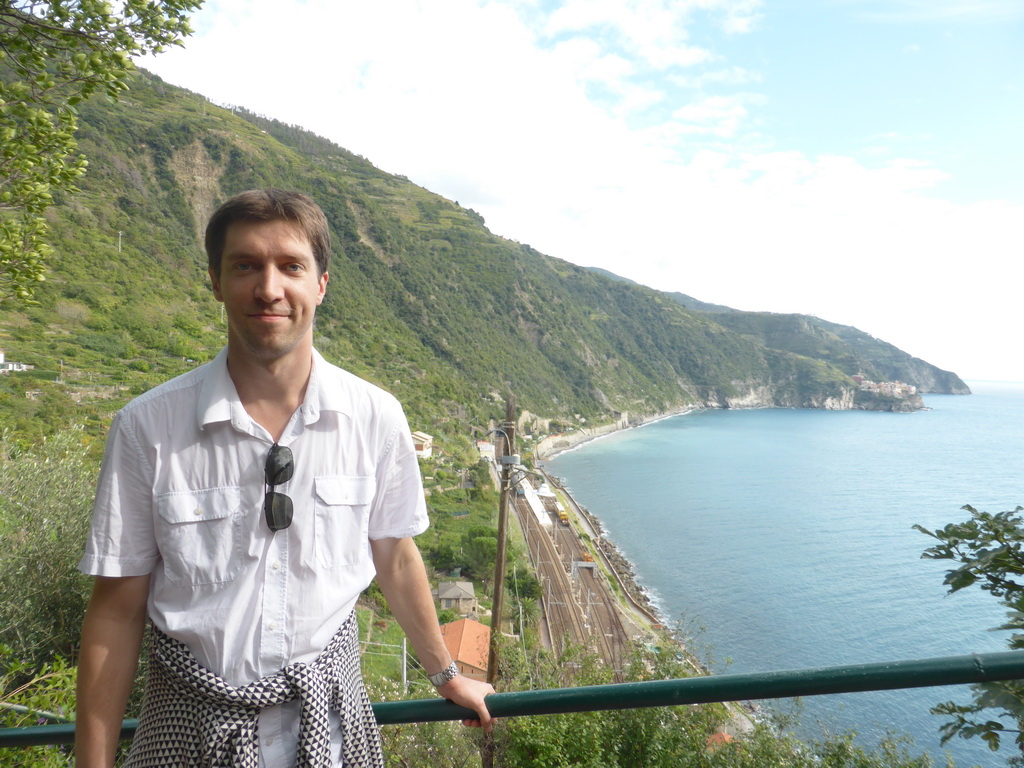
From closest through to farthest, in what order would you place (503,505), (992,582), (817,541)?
(992,582)
(503,505)
(817,541)

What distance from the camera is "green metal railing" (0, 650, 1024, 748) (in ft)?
2.93

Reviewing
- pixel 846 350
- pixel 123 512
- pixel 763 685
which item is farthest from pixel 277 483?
pixel 846 350

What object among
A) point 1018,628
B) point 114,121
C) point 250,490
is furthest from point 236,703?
point 114,121

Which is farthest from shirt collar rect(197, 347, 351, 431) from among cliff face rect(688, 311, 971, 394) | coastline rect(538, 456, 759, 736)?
cliff face rect(688, 311, 971, 394)

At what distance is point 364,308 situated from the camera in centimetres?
5009

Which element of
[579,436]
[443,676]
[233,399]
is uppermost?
[233,399]

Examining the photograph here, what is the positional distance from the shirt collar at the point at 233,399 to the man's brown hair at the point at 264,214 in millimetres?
176

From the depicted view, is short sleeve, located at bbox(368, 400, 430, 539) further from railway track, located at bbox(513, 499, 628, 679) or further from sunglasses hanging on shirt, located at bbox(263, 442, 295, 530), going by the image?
railway track, located at bbox(513, 499, 628, 679)

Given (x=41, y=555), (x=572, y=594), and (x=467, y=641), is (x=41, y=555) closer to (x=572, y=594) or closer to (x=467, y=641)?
(x=467, y=641)

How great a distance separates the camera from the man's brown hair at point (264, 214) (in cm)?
95

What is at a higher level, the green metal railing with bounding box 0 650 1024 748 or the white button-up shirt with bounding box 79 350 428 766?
the white button-up shirt with bounding box 79 350 428 766

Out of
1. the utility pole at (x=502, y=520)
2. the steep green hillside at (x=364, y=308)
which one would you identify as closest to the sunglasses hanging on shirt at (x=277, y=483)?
the steep green hillside at (x=364, y=308)

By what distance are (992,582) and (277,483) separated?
5.33 feet

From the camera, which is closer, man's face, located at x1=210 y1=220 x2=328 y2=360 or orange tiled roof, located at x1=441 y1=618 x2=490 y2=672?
man's face, located at x1=210 y1=220 x2=328 y2=360
